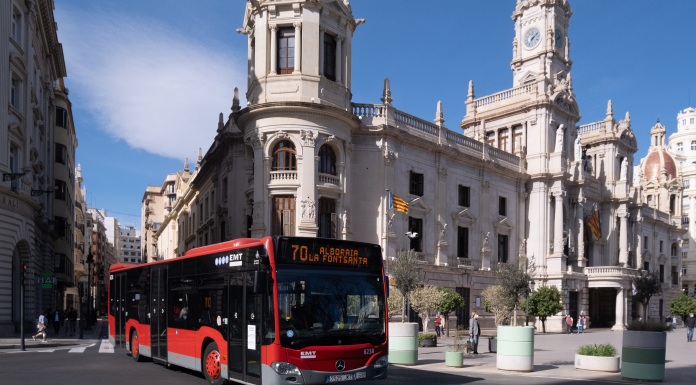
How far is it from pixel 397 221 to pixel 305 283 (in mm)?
23572

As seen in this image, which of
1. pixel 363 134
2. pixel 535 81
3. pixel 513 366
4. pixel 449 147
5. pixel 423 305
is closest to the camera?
pixel 513 366

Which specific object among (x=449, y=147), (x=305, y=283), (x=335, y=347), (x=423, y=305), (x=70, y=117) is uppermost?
(x=70, y=117)

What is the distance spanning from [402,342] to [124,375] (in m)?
7.88

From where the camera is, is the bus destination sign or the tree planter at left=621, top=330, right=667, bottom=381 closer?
the bus destination sign

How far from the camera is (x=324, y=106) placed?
31.4 meters

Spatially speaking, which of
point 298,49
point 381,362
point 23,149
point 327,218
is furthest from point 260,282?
point 23,149

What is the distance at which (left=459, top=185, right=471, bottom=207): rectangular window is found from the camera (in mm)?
41000

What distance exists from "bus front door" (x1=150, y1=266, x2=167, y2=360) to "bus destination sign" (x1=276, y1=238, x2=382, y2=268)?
6090mm

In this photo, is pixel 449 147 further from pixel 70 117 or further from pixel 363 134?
pixel 70 117

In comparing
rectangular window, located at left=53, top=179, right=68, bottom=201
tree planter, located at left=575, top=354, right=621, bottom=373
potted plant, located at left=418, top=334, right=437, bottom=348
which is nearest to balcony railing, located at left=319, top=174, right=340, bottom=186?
potted plant, located at left=418, top=334, right=437, bottom=348

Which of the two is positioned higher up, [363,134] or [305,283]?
[363,134]

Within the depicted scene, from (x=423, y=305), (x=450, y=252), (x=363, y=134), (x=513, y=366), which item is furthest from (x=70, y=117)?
(x=513, y=366)

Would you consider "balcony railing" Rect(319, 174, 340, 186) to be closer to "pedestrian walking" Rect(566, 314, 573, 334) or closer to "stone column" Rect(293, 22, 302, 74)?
"stone column" Rect(293, 22, 302, 74)

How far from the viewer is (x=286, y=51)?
32438 millimetres
